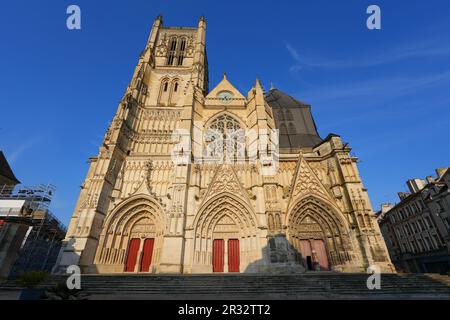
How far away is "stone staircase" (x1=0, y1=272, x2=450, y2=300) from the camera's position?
755 centimetres

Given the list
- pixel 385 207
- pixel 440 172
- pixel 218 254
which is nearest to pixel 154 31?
pixel 218 254

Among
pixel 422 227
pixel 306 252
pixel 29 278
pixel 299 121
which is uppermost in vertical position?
pixel 299 121

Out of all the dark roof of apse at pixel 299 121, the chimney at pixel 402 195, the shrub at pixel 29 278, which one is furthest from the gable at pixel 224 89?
the chimney at pixel 402 195

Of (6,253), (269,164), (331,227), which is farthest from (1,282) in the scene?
(331,227)

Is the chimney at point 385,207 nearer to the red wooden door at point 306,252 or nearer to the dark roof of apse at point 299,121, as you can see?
the dark roof of apse at point 299,121

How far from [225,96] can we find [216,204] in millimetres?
12146

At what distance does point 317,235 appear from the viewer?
13789 mm

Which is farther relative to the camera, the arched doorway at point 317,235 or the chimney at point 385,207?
the chimney at point 385,207

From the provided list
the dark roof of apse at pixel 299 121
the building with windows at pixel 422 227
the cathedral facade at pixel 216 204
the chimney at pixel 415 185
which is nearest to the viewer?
the cathedral facade at pixel 216 204

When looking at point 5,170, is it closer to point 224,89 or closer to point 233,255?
point 224,89

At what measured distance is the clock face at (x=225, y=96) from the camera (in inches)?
798

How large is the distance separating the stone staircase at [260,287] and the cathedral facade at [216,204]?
74.7 inches

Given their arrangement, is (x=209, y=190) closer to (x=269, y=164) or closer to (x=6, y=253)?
(x=269, y=164)
